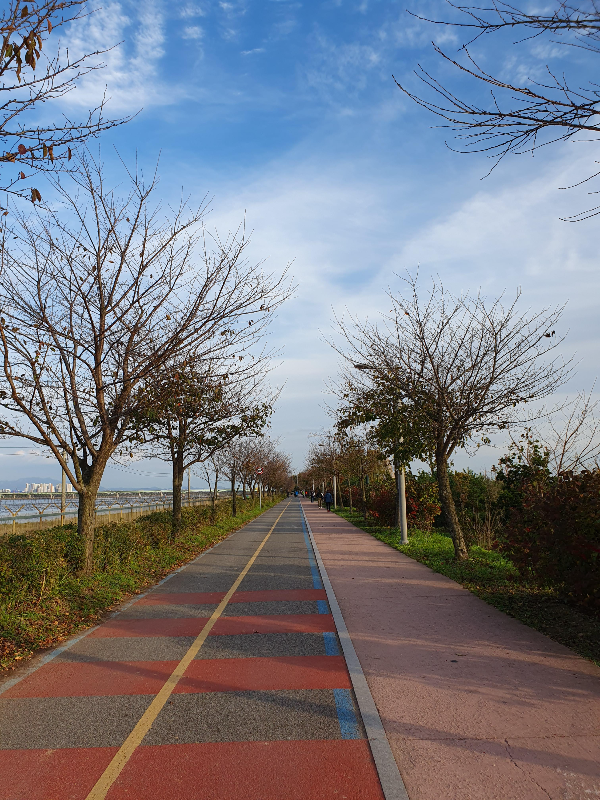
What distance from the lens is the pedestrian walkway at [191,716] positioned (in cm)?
388

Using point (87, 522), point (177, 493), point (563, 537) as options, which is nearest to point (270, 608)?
point (87, 522)

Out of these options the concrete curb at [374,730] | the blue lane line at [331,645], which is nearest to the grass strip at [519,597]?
the concrete curb at [374,730]

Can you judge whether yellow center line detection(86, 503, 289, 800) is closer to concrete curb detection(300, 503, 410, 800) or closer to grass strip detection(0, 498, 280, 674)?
concrete curb detection(300, 503, 410, 800)

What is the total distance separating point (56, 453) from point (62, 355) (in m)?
1.87

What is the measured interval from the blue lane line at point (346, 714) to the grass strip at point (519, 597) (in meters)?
2.72

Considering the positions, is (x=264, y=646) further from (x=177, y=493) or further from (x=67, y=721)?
(x=177, y=493)

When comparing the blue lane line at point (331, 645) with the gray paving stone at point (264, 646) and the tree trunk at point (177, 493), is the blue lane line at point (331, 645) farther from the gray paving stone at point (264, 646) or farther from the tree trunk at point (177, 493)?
the tree trunk at point (177, 493)

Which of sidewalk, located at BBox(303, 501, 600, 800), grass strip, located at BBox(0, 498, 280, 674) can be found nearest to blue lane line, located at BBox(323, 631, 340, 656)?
sidewalk, located at BBox(303, 501, 600, 800)

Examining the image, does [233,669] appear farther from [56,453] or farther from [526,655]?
[56,453]

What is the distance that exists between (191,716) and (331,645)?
2.62 m

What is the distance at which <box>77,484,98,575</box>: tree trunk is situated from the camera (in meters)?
10.9

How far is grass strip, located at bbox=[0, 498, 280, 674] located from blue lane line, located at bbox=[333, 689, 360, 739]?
3635mm

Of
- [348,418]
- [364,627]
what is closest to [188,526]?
[348,418]

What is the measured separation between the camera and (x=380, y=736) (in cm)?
452
